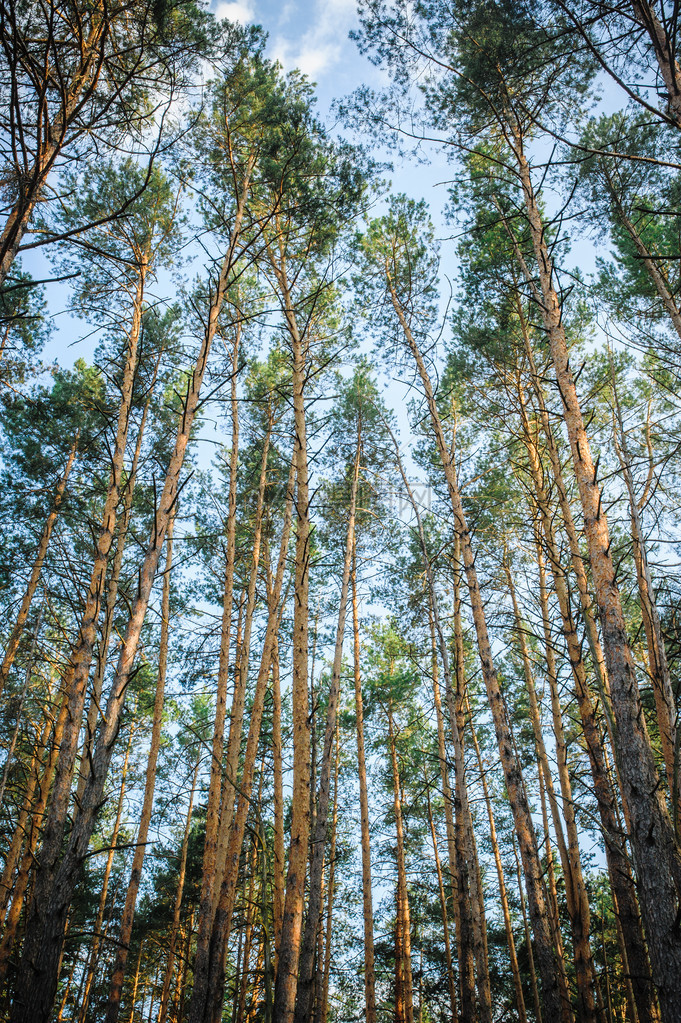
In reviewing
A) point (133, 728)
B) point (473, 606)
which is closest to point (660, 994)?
point (473, 606)

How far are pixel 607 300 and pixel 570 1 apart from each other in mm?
6678

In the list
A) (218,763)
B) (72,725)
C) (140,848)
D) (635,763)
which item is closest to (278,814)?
(218,763)

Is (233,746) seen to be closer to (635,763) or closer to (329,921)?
(635,763)

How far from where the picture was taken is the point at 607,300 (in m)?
10.5

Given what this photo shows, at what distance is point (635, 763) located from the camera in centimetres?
331

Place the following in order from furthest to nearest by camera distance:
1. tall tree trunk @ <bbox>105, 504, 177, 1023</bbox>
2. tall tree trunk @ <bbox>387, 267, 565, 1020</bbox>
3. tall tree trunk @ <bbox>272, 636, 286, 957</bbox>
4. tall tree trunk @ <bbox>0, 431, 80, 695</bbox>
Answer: tall tree trunk @ <bbox>0, 431, 80, 695</bbox> → tall tree trunk @ <bbox>272, 636, 286, 957</bbox> → tall tree trunk @ <bbox>105, 504, 177, 1023</bbox> → tall tree trunk @ <bbox>387, 267, 565, 1020</bbox>

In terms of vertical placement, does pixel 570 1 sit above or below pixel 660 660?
above

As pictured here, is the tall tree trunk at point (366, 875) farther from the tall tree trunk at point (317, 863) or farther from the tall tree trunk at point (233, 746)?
the tall tree trunk at point (233, 746)

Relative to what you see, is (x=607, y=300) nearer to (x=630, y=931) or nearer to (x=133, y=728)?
(x=630, y=931)

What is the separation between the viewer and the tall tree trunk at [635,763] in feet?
9.32

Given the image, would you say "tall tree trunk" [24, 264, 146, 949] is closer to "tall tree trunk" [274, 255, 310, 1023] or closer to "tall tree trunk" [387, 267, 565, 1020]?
"tall tree trunk" [274, 255, 310, 1023]

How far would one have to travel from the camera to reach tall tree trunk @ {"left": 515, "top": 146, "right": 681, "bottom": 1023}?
9.32ft

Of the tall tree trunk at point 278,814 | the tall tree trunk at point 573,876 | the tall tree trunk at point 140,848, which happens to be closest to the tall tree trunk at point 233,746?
the tall tree trunk at point 278,814

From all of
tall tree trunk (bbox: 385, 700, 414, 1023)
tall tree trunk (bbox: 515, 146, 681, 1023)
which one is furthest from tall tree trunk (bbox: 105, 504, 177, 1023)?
tall tree trunk (bbox: 385, 700, 414, 1023)
